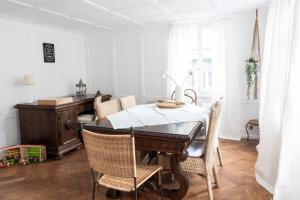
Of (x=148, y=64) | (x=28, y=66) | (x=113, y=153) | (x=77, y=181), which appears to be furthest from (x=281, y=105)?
(x=28, y=66)

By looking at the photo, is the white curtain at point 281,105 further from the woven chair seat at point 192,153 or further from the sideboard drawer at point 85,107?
the sideboard drawer at point 85,107

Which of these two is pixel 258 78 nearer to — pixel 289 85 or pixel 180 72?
pixel 180 72

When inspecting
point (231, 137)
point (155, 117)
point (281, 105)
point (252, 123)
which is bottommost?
point (231, 137)

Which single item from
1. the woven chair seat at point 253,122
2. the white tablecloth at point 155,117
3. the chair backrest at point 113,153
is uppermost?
the white tablecloth at point 155,117

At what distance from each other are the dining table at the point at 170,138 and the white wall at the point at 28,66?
213 centimetres

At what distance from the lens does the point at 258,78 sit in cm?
390

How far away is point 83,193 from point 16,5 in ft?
8.06

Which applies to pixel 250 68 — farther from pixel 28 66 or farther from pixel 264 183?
pixel 28 66

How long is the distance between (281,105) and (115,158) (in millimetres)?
1886

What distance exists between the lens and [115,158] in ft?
5.50

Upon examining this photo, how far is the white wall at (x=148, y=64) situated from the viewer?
3.96 meters

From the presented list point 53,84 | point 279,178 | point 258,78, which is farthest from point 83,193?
point 258,78

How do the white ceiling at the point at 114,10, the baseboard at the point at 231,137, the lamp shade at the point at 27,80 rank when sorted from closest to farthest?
the white ceiling at the point at 114,10
the lamp shade at the point at 27,80
the baseboard at the point at 231,137

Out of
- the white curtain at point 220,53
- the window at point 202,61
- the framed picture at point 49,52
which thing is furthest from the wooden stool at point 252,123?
the framed picture at point 49,52
